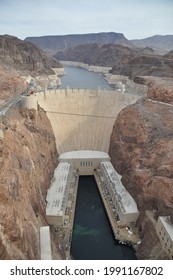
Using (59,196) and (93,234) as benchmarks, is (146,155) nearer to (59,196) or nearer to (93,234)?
(93,234)

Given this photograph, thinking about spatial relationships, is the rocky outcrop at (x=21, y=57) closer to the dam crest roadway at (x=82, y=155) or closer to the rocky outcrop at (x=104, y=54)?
the rocky outcrop at (x=104, y=54)

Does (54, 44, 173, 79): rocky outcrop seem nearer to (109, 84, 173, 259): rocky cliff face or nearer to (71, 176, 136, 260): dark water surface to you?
(109, 84, 173, 259): rocky cliff face

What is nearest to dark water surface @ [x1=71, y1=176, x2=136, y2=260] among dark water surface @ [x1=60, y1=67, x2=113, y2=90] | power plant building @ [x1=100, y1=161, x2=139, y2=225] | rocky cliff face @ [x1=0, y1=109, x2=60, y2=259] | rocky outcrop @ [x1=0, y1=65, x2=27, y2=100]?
power plant building @ [x1=100, y1=161, x2=139, y2=225]

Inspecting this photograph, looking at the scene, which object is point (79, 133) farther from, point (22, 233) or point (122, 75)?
point (122, 75)

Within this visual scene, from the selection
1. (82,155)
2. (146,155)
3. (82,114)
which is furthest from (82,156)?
(146,155)

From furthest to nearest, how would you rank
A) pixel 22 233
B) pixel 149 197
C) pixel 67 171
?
pixel 67 171 < pixel 149 197 < pixel 22 233
